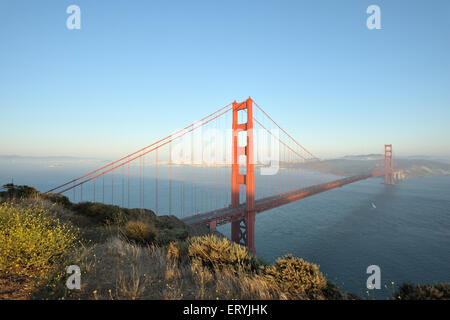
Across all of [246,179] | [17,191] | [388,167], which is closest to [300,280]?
[17,191]

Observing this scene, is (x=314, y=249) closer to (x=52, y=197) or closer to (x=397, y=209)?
(x=52, y=197)

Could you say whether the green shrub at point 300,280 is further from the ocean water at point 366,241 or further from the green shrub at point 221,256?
the ocean water at point 366,241

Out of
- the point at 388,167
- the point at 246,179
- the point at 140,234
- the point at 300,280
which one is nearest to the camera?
the point at 300,280

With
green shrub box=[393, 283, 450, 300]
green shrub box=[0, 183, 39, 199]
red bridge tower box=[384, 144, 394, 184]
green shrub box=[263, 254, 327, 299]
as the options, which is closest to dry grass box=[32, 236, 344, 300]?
green shrub box=[263, 254, 327, 299]

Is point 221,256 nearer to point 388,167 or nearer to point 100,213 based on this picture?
point 100,213
